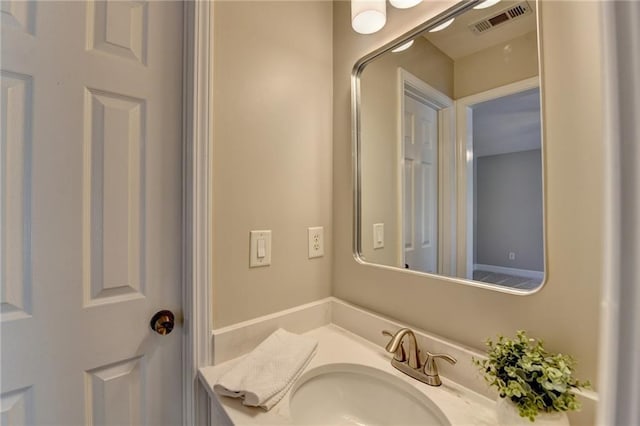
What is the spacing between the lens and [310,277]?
1.06 metres

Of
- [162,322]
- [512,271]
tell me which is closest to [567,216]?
[512,271]

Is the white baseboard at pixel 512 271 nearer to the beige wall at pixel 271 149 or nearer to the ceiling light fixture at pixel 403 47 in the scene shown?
the beige wall at pixel 271 149

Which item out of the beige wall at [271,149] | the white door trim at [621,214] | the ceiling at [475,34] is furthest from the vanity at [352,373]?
the ceiling at [475,34]

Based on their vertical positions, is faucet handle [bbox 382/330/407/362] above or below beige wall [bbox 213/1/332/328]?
below

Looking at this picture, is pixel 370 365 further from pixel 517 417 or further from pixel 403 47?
pixel 403 47

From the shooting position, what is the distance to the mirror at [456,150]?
2.15ft

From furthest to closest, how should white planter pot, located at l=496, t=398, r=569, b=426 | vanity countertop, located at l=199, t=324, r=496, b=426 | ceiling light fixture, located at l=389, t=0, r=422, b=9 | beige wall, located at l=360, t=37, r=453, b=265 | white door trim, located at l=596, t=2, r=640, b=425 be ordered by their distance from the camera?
beige wall, located at l=360, t=37, r=453, b=265, ceiling light fixture, located at l=389, t=0, r=422, b=9, vanity countertop, located at l=199, t=324, r=496, b=426, white planter pot, located at l=496, t=398, r=569, b=426, white door trim, located at l=596, t=2, r=640, b=425

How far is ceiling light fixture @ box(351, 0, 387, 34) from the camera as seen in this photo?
0.87 meters

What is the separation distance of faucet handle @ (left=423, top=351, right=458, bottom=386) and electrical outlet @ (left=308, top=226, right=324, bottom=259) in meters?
0.52

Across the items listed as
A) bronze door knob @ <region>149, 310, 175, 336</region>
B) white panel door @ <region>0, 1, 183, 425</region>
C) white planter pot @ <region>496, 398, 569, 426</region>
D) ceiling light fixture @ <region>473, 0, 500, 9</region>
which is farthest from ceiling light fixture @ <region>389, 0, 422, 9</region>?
bronze door knob @ <region>149, 310, 175, 336</region>

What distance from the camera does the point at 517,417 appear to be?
0.50 m

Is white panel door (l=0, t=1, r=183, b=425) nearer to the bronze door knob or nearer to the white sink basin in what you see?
the bronze door knob

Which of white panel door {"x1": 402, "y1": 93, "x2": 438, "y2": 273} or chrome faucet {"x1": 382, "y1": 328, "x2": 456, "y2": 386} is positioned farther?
white panel door {"x1": 402, "y1": 93, "x2": 438, "y2": 273}

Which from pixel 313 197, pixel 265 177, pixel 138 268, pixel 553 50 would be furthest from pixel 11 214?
pixel 553 50
